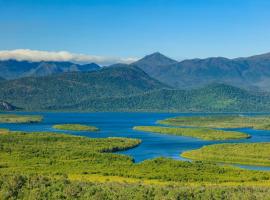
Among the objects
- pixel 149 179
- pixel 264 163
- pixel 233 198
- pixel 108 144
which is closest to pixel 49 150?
pixel 108 144

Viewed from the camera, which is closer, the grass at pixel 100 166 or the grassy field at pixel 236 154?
the grass at pixel 100 166

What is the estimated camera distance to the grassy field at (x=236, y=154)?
156 m

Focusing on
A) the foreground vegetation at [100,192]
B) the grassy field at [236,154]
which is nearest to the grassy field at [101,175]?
the foreground vegetation at [100,192]

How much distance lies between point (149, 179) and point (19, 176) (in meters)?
34.9

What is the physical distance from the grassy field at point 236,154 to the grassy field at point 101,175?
18006 millimetres

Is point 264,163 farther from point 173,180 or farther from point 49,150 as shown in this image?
point 49,150

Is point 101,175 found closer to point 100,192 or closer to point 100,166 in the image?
point 100,166

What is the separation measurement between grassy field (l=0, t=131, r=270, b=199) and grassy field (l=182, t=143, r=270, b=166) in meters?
18.0

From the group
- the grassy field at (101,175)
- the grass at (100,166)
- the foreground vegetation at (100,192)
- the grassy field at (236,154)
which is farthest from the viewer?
the grassy field at (236,154)

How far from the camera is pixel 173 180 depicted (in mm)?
116750

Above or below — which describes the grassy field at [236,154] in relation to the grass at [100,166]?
below

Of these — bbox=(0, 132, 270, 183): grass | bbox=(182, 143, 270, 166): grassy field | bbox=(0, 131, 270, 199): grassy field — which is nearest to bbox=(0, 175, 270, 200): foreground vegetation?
bbox=(0, 131, 270, 199): grassy field

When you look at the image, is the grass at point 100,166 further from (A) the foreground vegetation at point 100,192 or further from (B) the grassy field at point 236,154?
(A) the foreground vegetation at point 100,192

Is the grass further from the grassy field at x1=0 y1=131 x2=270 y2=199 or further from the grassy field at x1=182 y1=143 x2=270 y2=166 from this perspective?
the grassy field at x1=182 y1=143 x2=270 y2=166
